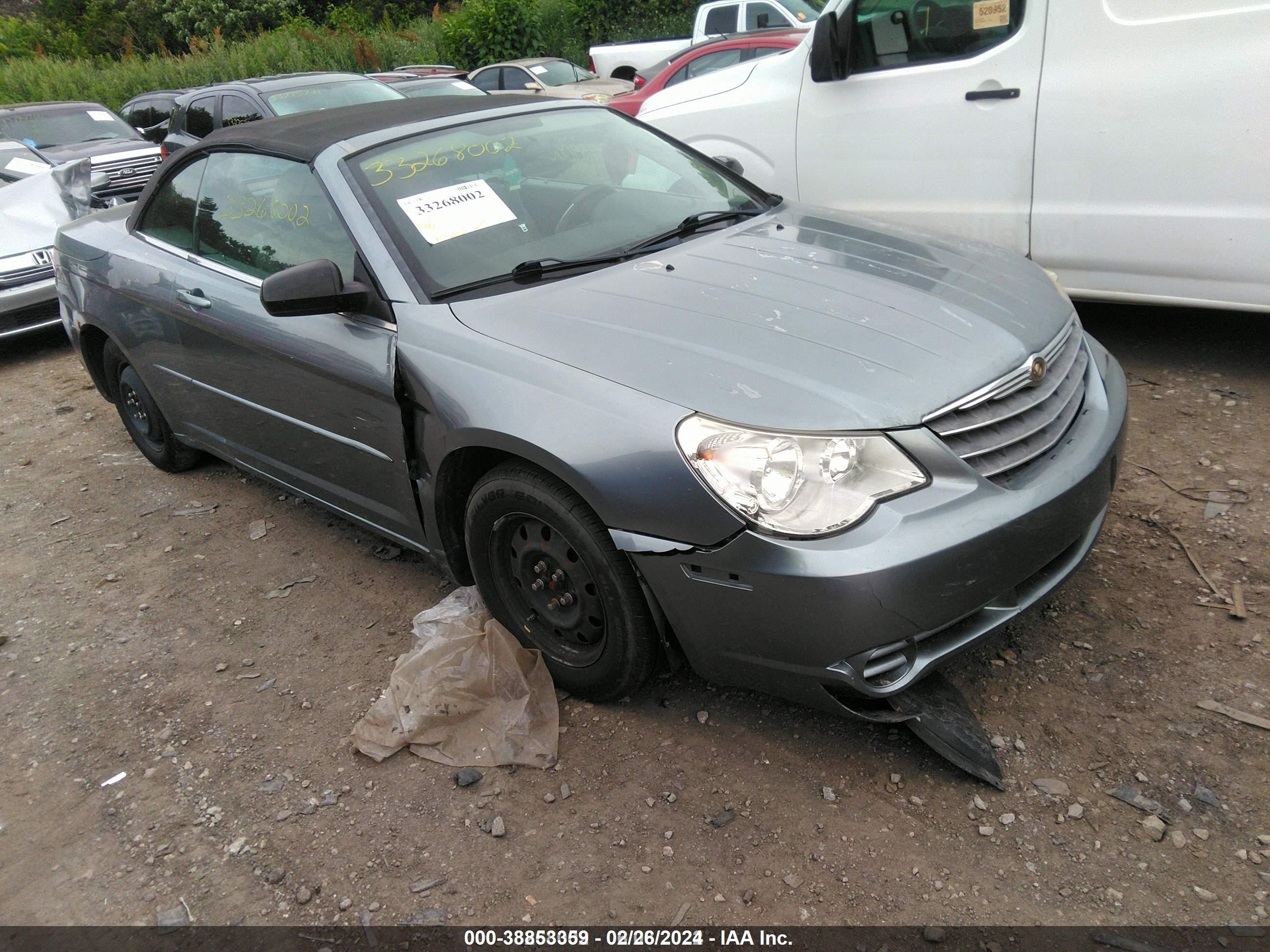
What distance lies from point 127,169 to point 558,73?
844cm

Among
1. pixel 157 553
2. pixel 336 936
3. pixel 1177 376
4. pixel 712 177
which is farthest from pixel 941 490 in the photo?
pixel 157 553

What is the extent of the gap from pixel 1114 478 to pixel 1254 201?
73.2 inches

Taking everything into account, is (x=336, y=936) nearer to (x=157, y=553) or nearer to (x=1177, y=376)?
(x=157, y=553)

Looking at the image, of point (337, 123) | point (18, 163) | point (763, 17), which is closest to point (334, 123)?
point (337, 123)

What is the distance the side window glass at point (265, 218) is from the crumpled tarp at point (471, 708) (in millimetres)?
1238

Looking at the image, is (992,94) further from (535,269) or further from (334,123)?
(334,123)

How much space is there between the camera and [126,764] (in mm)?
2893

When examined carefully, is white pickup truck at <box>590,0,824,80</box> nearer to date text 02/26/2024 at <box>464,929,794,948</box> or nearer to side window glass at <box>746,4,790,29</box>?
side window glass at <box>746,4,790,29</box>

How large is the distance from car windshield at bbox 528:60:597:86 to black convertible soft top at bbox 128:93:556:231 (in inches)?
512

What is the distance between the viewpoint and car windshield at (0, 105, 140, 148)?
10.9 meters

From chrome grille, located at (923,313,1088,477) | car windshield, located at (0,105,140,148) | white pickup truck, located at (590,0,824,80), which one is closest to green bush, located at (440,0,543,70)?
white pickup truck, located at (590,0,824,80)

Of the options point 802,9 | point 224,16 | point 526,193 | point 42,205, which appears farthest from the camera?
point 224,16

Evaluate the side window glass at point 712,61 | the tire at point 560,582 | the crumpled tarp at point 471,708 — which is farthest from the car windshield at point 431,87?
the crumpled tarp at point 471,708

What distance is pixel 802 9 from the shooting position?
15.1 metres
